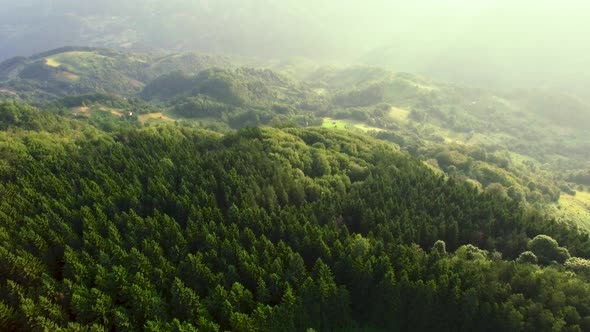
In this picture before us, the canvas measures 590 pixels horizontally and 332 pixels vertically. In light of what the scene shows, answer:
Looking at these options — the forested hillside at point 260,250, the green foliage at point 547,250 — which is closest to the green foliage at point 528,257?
the forested hillside at point 260,250

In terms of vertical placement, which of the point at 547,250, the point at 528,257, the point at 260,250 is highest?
the point at 260,250

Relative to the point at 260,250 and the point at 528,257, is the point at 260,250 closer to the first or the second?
the point at 260,250

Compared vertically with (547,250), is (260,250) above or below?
above

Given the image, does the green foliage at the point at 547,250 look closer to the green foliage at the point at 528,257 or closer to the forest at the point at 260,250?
the forest at the point at 260,250

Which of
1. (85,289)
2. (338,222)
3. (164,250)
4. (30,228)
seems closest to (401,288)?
(338,222)

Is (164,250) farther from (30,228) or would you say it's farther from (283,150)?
(283,150)

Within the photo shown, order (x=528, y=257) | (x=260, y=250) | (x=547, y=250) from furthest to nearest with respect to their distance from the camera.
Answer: (x=547, y=250), (x=528, y=257), (x=260, y=250)

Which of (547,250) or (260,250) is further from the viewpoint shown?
(547,250)

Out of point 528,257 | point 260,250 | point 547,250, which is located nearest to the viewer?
point 260,250

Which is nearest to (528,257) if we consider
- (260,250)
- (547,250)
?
(547,250)
